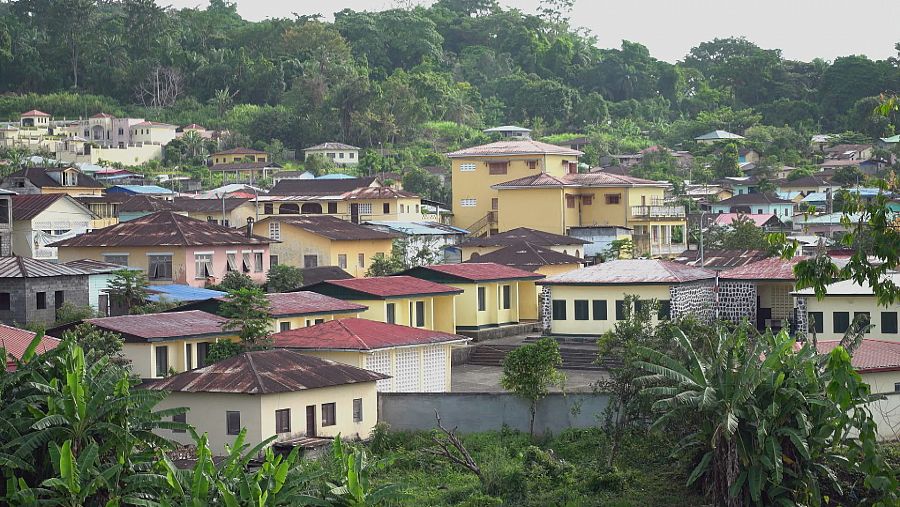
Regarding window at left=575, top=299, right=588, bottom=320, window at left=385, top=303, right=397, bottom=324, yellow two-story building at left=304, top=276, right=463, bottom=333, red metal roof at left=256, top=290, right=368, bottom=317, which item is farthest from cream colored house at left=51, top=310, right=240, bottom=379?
window at left=575, top=299, right=588, bottom=320

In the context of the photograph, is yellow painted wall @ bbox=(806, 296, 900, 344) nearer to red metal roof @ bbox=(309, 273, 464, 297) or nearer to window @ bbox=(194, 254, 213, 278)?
red metal roof @ bbox=(309, 273, 464, 297)

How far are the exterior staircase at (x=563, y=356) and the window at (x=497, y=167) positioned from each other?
2102 centimetres

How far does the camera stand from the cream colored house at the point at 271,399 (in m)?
24.0

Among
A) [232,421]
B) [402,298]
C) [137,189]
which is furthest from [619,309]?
[137,189]

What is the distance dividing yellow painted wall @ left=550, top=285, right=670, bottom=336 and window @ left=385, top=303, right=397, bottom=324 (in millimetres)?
4143

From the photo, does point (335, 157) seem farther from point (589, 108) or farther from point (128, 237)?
point (128, 237)

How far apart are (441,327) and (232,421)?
39.2 ft

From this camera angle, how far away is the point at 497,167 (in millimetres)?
55469

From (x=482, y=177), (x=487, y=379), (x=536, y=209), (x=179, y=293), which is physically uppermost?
(x=482, y=177)

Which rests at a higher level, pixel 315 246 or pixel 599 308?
pixel 315 246

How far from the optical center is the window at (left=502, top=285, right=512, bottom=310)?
3816 centimetres

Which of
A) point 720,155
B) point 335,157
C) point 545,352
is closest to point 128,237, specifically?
point 545,352

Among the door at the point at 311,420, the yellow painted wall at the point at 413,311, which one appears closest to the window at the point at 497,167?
the yellow painted wall at the point at 413,311

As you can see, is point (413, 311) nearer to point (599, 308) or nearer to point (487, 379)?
point (487, 379)
